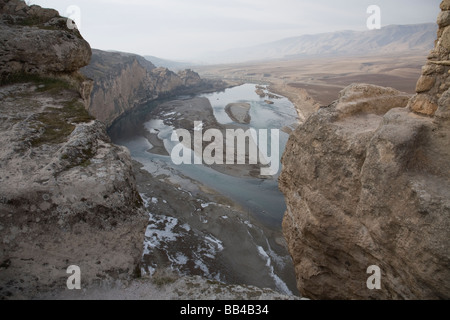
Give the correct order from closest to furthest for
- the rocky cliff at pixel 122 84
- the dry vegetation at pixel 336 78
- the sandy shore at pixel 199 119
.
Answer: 1. the sandy shore at pixel 199 119
2. the rocky cliff at pixel 122 84
3. the dry vegetation at pixel 336 78

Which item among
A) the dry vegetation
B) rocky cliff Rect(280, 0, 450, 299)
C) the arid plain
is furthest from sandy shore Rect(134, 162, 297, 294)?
the dry vegetation

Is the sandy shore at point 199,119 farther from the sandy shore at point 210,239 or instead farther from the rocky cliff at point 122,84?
the rocky cliff at point 122,84

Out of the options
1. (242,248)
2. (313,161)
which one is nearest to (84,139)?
(313,161)

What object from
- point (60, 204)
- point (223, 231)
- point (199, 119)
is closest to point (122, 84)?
point (199, 119)

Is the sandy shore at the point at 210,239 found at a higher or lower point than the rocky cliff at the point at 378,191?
lower

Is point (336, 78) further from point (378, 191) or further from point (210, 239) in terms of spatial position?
point (378, 191)

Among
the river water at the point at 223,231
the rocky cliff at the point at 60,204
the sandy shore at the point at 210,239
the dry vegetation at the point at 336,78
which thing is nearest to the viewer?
the rocky cliff at the point at 60,204

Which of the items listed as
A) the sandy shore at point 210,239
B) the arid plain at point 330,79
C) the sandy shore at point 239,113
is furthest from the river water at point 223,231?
the arid plain at point 330,79

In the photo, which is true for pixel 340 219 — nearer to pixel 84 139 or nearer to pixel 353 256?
pixel 353 256
